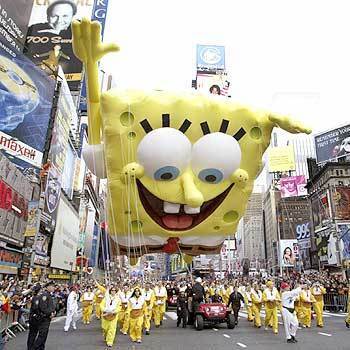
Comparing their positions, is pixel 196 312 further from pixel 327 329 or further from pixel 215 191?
pixel 215 191

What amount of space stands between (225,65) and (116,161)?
74.0 metres

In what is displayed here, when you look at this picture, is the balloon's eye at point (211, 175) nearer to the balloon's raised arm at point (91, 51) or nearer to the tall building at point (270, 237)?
the balloon's raised arm at point (91, 51)

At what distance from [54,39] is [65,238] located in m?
24.0

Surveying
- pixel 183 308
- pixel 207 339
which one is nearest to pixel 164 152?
pixel 207 339

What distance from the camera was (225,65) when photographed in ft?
256

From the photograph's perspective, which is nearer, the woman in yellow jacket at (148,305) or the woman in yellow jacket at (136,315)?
the woman in yellow jacket at (136,315)

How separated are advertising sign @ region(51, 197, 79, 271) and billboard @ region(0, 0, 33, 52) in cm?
Result: 1626

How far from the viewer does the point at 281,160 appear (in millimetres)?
31375

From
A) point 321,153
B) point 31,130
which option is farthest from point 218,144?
point 321,153

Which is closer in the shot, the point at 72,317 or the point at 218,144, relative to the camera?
the point at 218,144

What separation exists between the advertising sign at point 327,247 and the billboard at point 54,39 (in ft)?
124

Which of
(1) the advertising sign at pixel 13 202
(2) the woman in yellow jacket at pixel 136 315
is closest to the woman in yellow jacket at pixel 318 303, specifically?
Result: (2) the woman in yellow jacket at pixel 136 315

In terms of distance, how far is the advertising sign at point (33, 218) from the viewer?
30359mm

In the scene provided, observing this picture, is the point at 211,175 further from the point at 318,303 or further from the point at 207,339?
the point at 318,303
